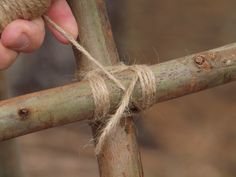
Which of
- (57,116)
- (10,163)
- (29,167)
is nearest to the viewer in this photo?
(57,116)

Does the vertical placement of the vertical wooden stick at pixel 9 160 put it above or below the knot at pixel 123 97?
below

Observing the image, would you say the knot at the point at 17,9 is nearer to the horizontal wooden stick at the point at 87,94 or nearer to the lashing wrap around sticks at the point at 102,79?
the lashing wrap around sticks at the point at 102,79

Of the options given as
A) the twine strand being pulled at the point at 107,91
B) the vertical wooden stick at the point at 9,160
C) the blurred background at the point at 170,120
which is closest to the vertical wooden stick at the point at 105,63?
the twine strand being pulled at the point at 107,91

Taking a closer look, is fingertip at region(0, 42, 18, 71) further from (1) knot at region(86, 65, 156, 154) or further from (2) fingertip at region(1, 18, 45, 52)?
(1) knot at region(86, 65, 156, 154)

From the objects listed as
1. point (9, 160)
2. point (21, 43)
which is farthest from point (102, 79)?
point (9, 160)

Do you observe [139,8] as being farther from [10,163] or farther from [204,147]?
[10,163]

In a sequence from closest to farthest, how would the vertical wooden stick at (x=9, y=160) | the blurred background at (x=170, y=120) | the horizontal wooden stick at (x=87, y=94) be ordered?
1. the horizontal wooden stick at (x=87, y=94)
2. the vertical wooden stick at (x=9, y=160)
3. the blurred background at (x=170, y=120)

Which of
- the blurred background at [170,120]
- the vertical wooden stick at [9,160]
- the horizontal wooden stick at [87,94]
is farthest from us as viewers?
the blurred background at [170,120]

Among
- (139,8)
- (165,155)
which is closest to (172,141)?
(165,155)
